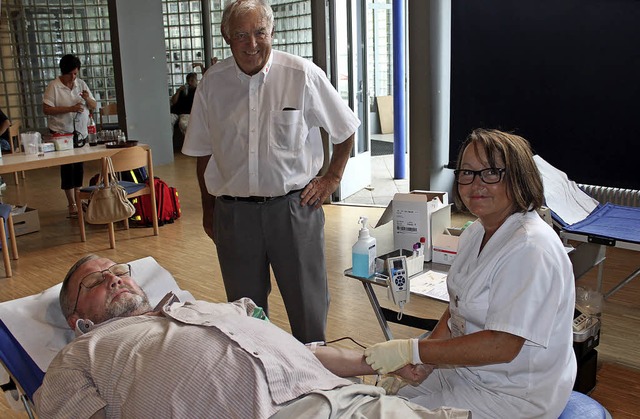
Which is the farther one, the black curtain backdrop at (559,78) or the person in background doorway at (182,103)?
the person in background doorway at (182,103)

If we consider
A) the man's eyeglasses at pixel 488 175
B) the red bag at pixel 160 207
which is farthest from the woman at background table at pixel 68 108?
the man's eyeglasses at pixel 488 175

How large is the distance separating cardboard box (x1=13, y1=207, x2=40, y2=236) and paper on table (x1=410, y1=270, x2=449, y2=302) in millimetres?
4248

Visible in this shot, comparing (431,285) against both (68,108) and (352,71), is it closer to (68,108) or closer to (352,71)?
(352,71)

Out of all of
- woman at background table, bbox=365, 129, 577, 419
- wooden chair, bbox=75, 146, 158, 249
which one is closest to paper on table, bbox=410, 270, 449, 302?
woman at background table, bbox=365, 129, 577, 419

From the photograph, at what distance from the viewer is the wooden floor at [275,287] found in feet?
9.27

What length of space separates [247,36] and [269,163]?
46 cm

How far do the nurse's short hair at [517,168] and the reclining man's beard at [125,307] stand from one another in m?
1.11

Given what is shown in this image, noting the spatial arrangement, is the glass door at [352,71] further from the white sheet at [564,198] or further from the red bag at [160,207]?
the white sheet at [564,198]

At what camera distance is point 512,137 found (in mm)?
1647

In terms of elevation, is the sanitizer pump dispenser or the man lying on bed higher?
the sanitizer pump dispenser

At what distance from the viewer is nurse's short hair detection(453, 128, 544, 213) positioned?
5.24ft

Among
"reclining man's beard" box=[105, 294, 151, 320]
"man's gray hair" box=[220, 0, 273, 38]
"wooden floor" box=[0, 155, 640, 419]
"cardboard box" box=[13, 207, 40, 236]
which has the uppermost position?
"man's gray hair" box=[220, 0, 273, 38]

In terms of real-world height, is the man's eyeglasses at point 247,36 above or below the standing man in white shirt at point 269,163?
above

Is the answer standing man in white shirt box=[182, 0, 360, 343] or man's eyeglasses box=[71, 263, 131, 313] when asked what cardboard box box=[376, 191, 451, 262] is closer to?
standing man in white shirt box=[182, 0, 360, 343]
